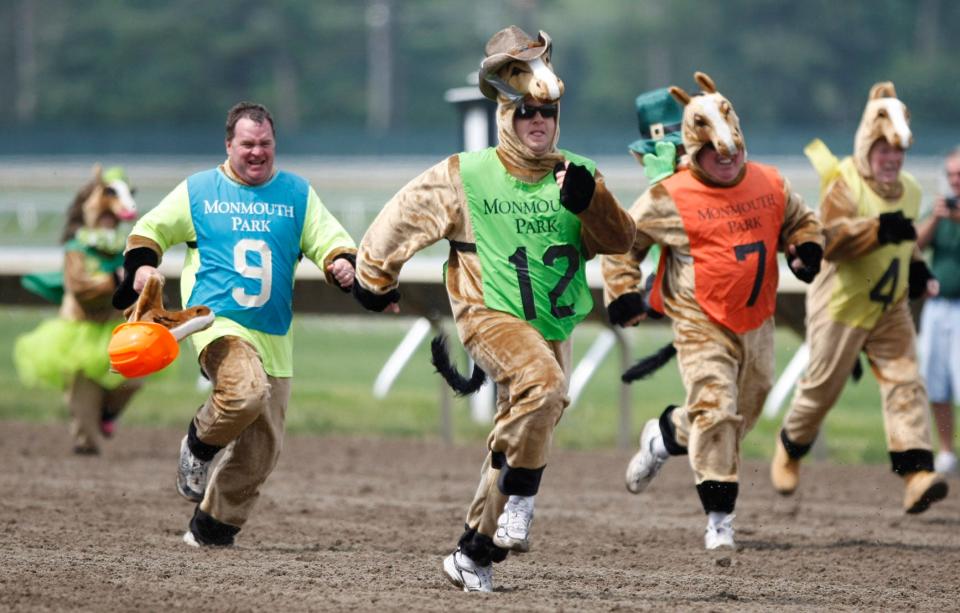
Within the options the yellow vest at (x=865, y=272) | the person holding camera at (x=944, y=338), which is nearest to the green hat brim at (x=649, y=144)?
the yellow vest at (x=865, y=272)

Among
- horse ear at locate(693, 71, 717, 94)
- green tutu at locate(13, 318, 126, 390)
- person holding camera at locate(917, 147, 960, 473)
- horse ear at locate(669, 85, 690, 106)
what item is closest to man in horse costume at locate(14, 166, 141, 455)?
green tutu at locate(13, 318, 126, 390)

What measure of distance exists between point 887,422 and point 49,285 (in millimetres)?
6124

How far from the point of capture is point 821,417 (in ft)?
33.4

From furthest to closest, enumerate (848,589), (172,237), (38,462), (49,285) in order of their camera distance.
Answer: (49,285)
(38,462)
(172,237)
(848,589)

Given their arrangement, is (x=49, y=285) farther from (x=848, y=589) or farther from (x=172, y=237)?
(x=848, y=589)

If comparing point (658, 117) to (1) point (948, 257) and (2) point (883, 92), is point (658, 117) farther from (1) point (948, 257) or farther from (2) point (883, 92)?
(1) point (948, 257)

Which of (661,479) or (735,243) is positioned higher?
(735,243)

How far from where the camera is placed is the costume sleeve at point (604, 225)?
23.2ft

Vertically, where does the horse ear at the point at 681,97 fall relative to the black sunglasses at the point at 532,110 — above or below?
above

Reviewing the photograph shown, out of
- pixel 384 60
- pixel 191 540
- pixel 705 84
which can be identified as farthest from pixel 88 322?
pixel 384 60

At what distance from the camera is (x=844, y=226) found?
31.6 feet

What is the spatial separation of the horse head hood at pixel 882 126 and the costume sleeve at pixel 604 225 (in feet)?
9.02

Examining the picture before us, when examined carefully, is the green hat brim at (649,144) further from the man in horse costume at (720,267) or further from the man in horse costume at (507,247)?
the man in horse costume at (507,247)

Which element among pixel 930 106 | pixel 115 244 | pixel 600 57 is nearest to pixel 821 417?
pixel 115 244
